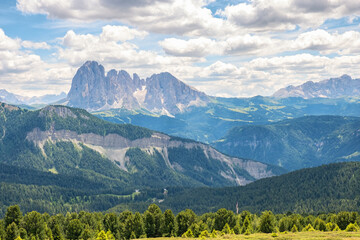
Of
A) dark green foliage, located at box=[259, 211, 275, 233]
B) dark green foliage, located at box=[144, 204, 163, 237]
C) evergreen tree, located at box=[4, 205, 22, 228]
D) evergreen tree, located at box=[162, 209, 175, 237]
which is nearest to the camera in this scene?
dark green foliage, located at box=[259, 211, 275, 233]

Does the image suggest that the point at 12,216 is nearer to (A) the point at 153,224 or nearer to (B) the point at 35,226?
(B) the point at 35,226

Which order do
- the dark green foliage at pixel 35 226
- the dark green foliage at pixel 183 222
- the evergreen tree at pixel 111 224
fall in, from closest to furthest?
the dark green foliage at pixel 35 226
the dark green foliage at pixel 183 222
the evergreen tree at pixel 111 224

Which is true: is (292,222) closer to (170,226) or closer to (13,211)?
(170,226)

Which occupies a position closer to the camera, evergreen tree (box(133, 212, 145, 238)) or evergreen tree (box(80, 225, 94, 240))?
evergreen tree (box(80, 225, 94, 240))

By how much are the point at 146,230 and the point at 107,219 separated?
71.0 feet

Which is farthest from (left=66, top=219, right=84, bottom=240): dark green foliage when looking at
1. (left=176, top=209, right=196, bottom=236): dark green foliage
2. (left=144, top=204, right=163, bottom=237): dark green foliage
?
(left=176, top=209, right=196, bottom=236): dark green foliage

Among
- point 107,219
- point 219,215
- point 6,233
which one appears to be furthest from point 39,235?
point 219,215

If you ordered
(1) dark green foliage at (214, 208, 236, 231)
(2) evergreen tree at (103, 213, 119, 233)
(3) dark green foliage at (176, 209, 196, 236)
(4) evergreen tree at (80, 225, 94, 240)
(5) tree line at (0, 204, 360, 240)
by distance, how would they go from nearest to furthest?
(4) evergreen tree at (80, 225, 94, 240) < (5) tree line at (0, 204, 360, 240) < (3) dark green foliage at (176, 209, 196, 236) < (2) evergreen tree at (103, 213, 119, 233) < (1) dark green foliage at (214, 208, 236, 231)

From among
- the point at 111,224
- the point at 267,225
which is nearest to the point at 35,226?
the point at 111,224

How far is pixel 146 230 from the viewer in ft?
526

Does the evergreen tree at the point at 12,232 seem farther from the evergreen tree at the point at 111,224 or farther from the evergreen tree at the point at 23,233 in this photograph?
the evergreen tree at the point at 111,224

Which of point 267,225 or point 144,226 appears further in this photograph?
point 144,226

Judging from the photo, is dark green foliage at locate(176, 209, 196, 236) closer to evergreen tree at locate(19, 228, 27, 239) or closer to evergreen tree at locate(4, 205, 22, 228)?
evergreen tree at locate(19, 228, 27, 239)

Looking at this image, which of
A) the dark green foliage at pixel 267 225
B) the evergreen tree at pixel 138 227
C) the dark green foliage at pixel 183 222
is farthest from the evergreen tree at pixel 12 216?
the dark green foliage at pixel 267 225
